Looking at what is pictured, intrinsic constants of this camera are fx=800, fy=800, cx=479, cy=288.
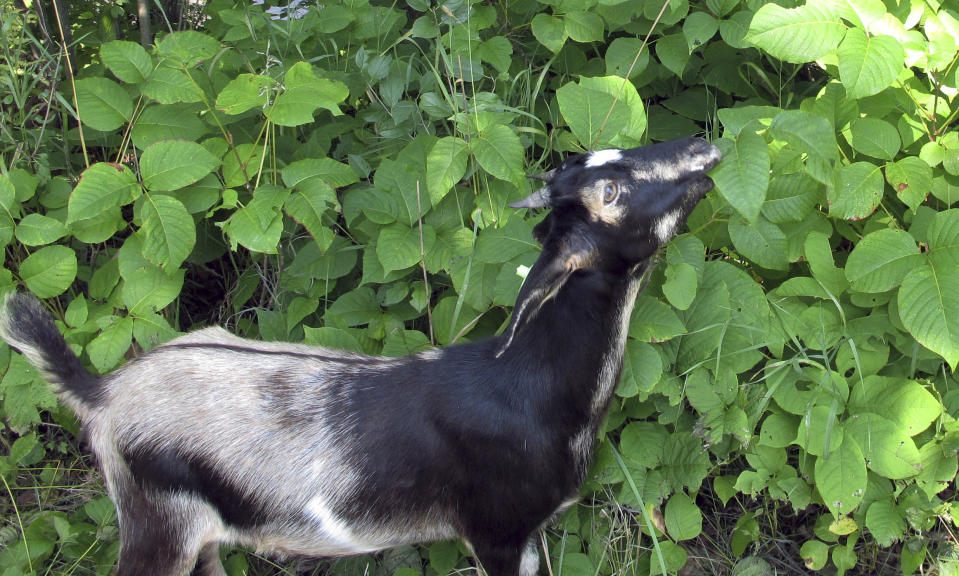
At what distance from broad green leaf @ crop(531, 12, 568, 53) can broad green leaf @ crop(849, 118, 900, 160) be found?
1.10 meters

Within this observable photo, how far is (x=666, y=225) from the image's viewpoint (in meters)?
2.48

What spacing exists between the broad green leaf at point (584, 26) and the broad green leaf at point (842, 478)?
171 cm

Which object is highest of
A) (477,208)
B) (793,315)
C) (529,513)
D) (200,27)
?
(200,27)

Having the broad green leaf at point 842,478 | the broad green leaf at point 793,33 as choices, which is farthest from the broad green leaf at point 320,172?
the broad green leaf at point 842,478

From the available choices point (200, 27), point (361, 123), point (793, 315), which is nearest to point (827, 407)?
point (793, 315)

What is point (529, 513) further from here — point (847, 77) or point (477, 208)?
point (847, 77)

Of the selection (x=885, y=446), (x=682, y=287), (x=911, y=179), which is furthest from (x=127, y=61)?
(x=885, y=446)

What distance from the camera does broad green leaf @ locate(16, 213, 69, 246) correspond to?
2996 mm

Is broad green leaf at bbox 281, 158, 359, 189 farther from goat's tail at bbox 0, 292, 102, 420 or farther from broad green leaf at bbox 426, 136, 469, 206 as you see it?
goat's tail at bbox 0, 292, 102, 420

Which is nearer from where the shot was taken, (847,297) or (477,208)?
(847,297)

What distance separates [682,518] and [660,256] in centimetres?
92

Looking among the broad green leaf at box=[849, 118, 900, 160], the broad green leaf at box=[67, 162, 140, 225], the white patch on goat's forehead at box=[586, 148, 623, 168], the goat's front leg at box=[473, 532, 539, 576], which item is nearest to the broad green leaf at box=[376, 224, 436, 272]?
the white patch on goat's forehead at box=[586, 148, 623, 168]

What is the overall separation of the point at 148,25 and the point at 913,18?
3321 mm

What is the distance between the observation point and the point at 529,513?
258cm
